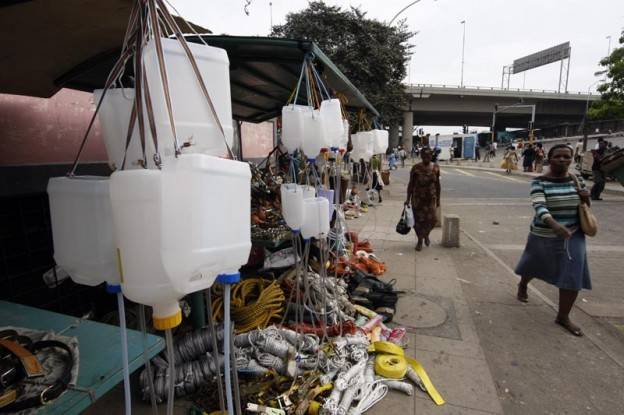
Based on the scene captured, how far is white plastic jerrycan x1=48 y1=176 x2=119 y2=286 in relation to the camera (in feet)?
3.34

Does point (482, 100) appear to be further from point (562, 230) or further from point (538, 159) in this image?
point (562, 230)

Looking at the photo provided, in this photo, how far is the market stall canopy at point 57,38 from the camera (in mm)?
1337

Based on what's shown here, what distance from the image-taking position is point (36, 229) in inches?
116

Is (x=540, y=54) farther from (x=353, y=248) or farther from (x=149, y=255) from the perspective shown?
(x=149, y=255)

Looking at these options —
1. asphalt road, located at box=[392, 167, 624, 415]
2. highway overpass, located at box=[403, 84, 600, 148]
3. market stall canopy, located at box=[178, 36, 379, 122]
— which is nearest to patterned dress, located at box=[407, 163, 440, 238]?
asphalt road, located at box=[392, 167, 624, 415]

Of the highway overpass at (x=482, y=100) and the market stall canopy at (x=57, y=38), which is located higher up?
the highway overpass at (x=482, y=100)

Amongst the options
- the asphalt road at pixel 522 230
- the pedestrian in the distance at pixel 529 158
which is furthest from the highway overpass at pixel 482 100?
the asphalt road at pixel 522 230

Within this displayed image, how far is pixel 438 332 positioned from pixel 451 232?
3.20m

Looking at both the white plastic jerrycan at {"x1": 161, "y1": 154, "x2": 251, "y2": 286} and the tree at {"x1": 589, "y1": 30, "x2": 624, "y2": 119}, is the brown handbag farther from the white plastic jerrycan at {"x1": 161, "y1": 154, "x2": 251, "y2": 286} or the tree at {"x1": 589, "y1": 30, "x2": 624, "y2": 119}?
A: the tree at {"x1": 589, "y1": 30, "x2": 624, "y2": 119}

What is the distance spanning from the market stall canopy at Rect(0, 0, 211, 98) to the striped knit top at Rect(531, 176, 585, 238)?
3345 millimetres

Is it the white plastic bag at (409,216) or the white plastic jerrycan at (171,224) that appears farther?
the white plastic bag at (409,216)

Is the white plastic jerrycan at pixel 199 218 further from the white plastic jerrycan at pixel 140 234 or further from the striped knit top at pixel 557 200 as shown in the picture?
the striped knit top at pixel 557 200

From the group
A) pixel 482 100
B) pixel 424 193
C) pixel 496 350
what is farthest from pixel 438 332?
pixel 482 100

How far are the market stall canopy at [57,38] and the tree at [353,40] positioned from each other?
12.5 meters
